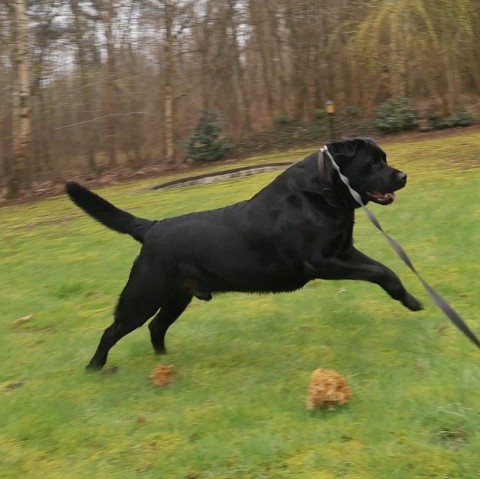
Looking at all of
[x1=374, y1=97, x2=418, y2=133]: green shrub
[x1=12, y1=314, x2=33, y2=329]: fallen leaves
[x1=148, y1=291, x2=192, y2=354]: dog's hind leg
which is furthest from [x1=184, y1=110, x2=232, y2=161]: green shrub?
[x1=148, y1=291, x2=192, y2=354]: dog's hind leg

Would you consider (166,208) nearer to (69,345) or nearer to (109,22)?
(69,345)

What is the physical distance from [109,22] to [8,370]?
19.1 m

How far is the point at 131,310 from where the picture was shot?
4.13m

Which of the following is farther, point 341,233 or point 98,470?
point 341,233

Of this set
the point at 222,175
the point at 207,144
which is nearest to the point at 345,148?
the point at 222,175

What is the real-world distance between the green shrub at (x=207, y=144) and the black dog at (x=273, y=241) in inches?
668

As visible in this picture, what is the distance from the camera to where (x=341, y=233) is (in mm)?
3855

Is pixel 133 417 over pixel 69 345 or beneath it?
over

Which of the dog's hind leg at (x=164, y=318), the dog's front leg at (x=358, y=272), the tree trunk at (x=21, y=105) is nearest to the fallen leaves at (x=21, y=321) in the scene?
the dog's hind leg at (x=164, y=318)

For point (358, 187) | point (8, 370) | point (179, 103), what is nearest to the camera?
point (358, 187)

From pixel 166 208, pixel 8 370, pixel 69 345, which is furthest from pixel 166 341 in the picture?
pixel 166 208

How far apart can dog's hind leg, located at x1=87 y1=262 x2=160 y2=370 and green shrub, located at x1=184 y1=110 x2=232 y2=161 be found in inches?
670

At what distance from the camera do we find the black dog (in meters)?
3.82

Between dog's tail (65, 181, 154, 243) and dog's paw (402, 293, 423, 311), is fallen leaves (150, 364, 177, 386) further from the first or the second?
dog's paw (402, 293, 423, 311)
